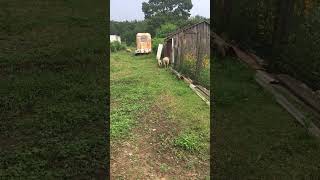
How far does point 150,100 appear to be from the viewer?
40.7ft

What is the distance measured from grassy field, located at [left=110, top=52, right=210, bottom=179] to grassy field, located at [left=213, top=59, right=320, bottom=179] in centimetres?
43

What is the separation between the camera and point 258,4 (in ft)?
45.3

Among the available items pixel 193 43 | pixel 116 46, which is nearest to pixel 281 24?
pixel 193 43

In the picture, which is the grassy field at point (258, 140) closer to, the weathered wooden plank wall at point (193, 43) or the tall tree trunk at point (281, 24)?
the tall tree trunk at point (281, 24)

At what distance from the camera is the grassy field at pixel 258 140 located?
26.2ft

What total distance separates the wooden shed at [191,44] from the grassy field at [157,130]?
183 cm

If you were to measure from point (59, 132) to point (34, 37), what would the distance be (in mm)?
10163

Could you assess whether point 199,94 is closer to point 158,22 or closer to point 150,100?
point 150,100

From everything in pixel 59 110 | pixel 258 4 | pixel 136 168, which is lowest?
pixel 136 168

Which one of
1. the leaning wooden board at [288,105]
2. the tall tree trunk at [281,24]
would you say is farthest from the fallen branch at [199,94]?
the tall tree trunk at [281,24]

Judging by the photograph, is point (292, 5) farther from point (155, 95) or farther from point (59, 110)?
point (59, 110)

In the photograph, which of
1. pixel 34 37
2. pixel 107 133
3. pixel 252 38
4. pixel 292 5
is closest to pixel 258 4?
pixel 252 38

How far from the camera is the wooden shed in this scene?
15844 mm

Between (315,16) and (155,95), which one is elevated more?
(315,16)
